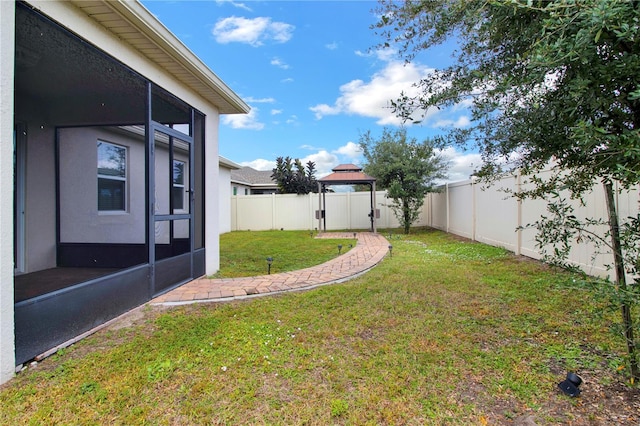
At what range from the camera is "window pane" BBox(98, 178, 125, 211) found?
6140 millimetres

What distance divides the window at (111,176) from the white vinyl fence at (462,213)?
21.9 ft

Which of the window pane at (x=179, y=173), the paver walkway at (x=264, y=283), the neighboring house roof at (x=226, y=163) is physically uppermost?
the neighboring house roof at (x=226, y=163)

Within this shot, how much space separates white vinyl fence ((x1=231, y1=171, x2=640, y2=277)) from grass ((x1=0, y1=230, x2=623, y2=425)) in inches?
32.6

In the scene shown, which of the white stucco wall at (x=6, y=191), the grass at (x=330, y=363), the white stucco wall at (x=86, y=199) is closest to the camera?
the grass at (x=330, y=363)

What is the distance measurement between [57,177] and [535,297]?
303 inches

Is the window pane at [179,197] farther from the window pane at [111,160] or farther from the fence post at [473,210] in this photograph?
the fence post at [473,210]

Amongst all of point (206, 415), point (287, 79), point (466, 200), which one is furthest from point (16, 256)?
point (466, 200)

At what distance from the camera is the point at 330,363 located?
250 cm

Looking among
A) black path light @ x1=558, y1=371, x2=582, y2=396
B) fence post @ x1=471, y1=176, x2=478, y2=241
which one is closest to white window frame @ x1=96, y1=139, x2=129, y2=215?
black path light @ x1=558, y1=371, x2=582, y2=396

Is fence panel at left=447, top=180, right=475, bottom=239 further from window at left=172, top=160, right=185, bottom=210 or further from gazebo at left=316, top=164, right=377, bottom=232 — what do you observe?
window at left=172, top=160, right=185, bottom=210

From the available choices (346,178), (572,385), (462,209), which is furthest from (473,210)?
(572,385)

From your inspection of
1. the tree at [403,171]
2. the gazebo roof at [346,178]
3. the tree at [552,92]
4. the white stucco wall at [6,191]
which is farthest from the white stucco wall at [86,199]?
the tree at [403,171]

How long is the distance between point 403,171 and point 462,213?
2792 millimetres

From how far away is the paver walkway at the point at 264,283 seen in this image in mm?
4043
